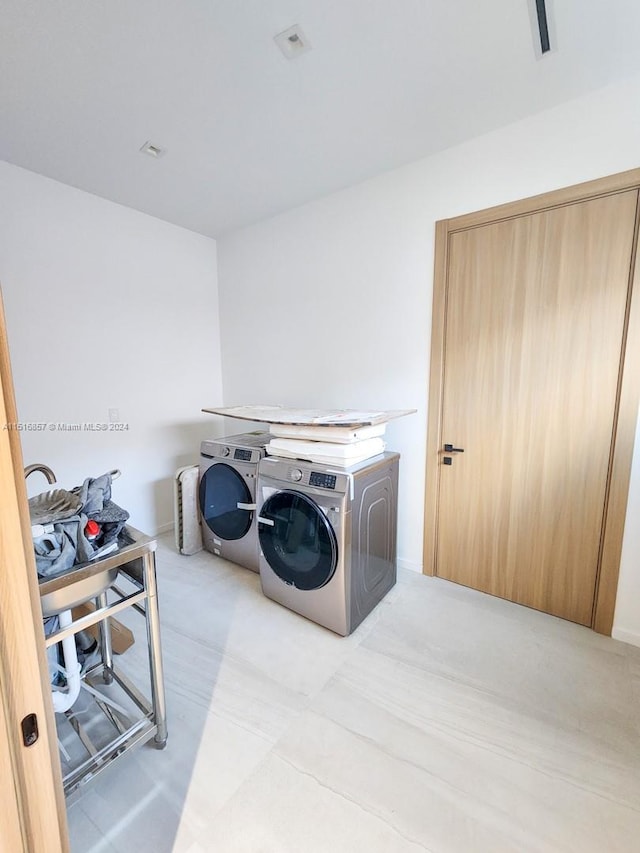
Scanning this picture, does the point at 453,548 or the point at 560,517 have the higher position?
the point at 560,517

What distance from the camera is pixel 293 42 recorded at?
142 centimetres

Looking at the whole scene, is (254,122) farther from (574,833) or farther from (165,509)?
(574,833)

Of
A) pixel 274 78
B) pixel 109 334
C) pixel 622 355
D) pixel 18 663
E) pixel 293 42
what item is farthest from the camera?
pixel 109 334

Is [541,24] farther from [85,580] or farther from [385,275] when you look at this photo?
[85,580]

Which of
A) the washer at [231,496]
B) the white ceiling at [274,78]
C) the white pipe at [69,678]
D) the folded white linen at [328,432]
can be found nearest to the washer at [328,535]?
the folded white linen at [328,432]

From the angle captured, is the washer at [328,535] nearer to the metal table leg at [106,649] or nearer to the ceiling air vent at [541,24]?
the metal table leg at [106,649]

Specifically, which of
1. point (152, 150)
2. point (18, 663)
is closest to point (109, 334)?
point (152, 150)

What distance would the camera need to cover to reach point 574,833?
1.12 metres

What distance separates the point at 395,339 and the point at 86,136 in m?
2.08

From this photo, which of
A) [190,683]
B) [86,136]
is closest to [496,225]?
[86,136]

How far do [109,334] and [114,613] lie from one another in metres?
2.22

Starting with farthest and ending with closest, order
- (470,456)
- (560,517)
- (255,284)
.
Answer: (255,284) → (470,456) → (560,517)

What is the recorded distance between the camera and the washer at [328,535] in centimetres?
186

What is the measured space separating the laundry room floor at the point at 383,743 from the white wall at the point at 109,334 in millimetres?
1373
